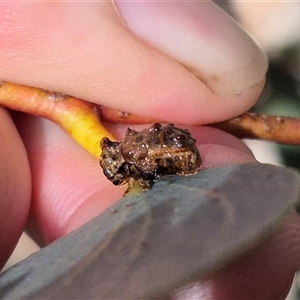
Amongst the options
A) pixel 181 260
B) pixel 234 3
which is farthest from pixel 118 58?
pixel 234 3

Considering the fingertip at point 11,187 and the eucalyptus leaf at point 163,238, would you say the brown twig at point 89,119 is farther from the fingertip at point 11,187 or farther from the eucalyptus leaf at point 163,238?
the eucalyptus leaf at point 163,238

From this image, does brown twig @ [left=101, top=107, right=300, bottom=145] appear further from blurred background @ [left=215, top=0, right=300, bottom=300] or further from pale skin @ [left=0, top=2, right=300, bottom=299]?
blurred background @ [left=215, top=0, right=300, bottom=300]

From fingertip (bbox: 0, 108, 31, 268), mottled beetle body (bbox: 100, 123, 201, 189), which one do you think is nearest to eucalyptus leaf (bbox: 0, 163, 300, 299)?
mottled beetle body (bbox: 100, 123, 201, 189)

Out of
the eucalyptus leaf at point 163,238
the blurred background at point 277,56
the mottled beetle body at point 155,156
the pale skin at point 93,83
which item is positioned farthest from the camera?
the blurred background at point 277,56

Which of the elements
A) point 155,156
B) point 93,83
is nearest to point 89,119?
point 93,83

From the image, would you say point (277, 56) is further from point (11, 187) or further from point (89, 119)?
point (11, 187)

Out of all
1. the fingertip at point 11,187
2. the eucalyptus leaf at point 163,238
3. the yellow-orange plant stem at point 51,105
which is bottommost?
the fingertip at point 11,187

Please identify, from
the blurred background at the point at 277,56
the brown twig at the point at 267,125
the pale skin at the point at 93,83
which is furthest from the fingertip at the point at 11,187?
the blurred background at the point at 277,56
